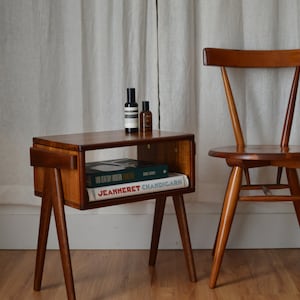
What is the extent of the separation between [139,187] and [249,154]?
0.35 m

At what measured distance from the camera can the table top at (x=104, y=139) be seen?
169cm

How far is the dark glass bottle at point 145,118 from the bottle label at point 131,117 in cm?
4

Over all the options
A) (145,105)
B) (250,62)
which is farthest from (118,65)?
(250,62)

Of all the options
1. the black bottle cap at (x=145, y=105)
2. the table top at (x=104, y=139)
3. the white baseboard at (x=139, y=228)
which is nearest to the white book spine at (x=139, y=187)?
the table top at (x=104, y=139)

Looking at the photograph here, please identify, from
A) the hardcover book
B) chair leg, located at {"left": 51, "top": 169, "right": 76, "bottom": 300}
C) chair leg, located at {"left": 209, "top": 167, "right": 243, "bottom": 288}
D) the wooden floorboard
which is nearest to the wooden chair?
A: chair leg, located at {"left": 209, "top": 167, "right": 243, "bottom": 288}

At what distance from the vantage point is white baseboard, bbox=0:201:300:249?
2.38 meters

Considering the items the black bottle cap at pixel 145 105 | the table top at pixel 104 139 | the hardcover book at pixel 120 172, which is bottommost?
the hardcover book at pixel 120 172

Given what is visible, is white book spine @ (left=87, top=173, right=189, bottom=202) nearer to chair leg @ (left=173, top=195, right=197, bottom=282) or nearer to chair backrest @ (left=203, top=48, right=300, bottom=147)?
chair leg @ (left=173, top=195, right=197, bottom=282)

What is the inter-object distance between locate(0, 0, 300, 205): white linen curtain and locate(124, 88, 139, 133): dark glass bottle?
1.09 ft

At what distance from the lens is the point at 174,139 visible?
1869 millimetres

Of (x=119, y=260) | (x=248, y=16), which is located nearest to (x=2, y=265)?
(x=119, y=260)

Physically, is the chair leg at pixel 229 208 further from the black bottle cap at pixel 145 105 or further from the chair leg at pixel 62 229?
the chair leg at pixel 62 229

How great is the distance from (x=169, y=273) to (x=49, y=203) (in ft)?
1.74

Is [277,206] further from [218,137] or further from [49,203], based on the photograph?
[49,203]
